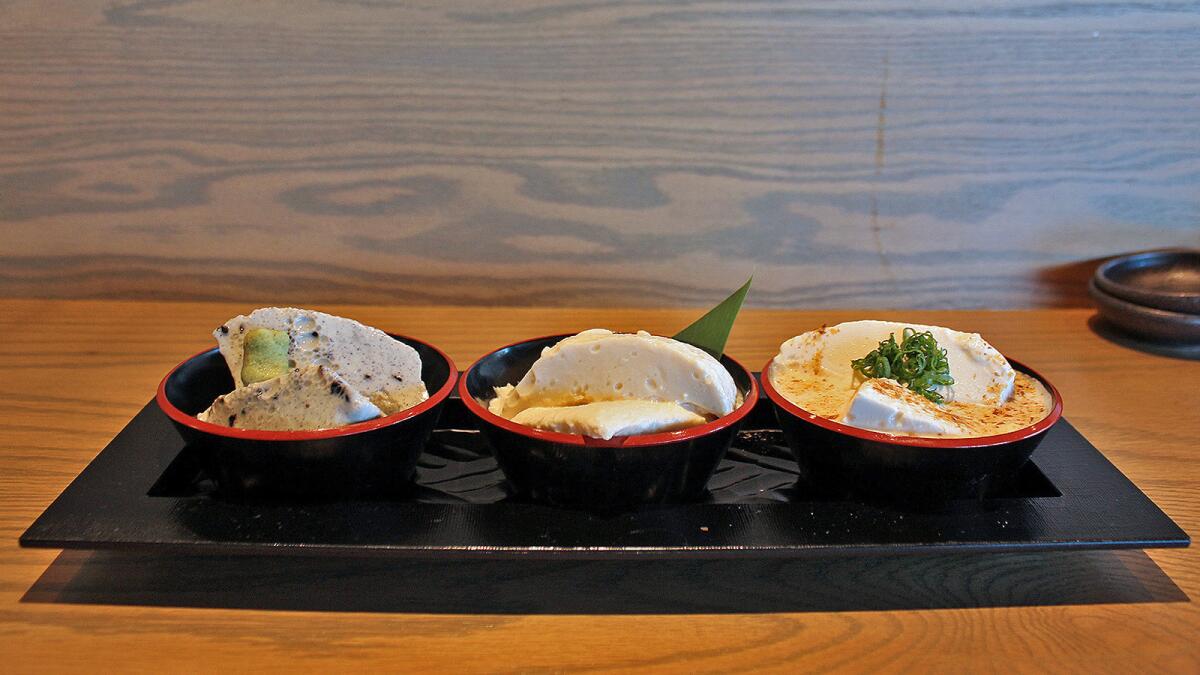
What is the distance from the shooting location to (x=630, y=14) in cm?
139

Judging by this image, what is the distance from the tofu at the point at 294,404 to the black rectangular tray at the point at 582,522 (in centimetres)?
7

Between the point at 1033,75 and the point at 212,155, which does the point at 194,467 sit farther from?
the point at 1033,75

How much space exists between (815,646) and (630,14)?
1014mm

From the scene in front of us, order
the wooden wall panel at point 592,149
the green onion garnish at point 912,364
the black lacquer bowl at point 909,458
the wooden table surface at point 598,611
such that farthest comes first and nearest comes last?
the wooden wall panel at point 592,149 → the green onion garnish at point 912,364 → the black lacquer bowl at point 909,458 → the wooden table surface at point 598,611

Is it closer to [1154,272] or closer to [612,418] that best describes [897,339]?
[612,418]

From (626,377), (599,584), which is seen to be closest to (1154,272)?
(626,377)

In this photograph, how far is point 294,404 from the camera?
2.67 feet

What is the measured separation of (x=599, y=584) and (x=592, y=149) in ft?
2.82

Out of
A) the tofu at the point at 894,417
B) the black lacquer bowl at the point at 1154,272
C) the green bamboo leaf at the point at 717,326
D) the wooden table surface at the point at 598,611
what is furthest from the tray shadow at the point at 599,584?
the black lacquer bowl at the point at 1154,272

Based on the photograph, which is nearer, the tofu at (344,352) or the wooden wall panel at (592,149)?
the tofu at (344,352)

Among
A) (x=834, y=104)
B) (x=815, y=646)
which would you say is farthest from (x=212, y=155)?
(x=815, y=646)

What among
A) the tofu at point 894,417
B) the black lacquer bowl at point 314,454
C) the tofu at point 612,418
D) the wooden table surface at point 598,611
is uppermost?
the tofu at point 894,417

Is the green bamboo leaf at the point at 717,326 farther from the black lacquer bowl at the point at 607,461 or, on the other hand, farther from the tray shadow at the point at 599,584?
the tray shadow at the point at 599,584

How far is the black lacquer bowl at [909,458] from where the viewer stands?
784 mm
